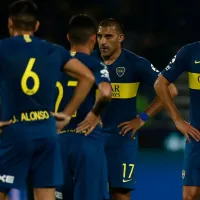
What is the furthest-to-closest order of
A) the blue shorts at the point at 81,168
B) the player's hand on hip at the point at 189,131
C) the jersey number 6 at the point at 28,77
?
the player's hand on hip at the point at 189,131, the blue shorts at the point at 81,168, the jersey number 6 at the point at 28,77

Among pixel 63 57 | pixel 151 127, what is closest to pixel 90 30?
pixel 63 57

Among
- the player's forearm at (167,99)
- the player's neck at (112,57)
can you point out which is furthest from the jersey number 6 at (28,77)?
Result: the player's neck at (112,57)

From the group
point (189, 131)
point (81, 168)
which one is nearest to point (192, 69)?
point (189, 131)

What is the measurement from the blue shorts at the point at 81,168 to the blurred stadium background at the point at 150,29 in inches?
251

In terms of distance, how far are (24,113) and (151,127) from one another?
8.33m

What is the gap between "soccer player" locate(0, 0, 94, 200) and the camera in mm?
4688

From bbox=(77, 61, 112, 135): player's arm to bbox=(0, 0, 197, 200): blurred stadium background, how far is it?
21.4ft

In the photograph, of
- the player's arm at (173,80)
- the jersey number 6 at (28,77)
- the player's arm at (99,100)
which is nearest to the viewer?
the jersey number 6 at (28,77)

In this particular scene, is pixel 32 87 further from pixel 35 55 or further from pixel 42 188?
pixel 42 188

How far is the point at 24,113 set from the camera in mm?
4746

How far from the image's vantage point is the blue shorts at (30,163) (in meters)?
4.79

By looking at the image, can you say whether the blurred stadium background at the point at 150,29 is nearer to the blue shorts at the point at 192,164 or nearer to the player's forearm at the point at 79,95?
the blue shorts at the point at 192,164

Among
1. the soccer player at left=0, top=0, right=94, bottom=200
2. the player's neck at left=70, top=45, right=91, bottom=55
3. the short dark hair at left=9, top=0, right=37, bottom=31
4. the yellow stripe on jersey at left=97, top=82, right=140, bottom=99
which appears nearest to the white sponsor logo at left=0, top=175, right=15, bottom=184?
the soccer player at left=0, top=0, right=94, bottom=200

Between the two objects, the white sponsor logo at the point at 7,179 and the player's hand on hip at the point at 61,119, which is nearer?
the white sponsor logo at the point at 7,179
